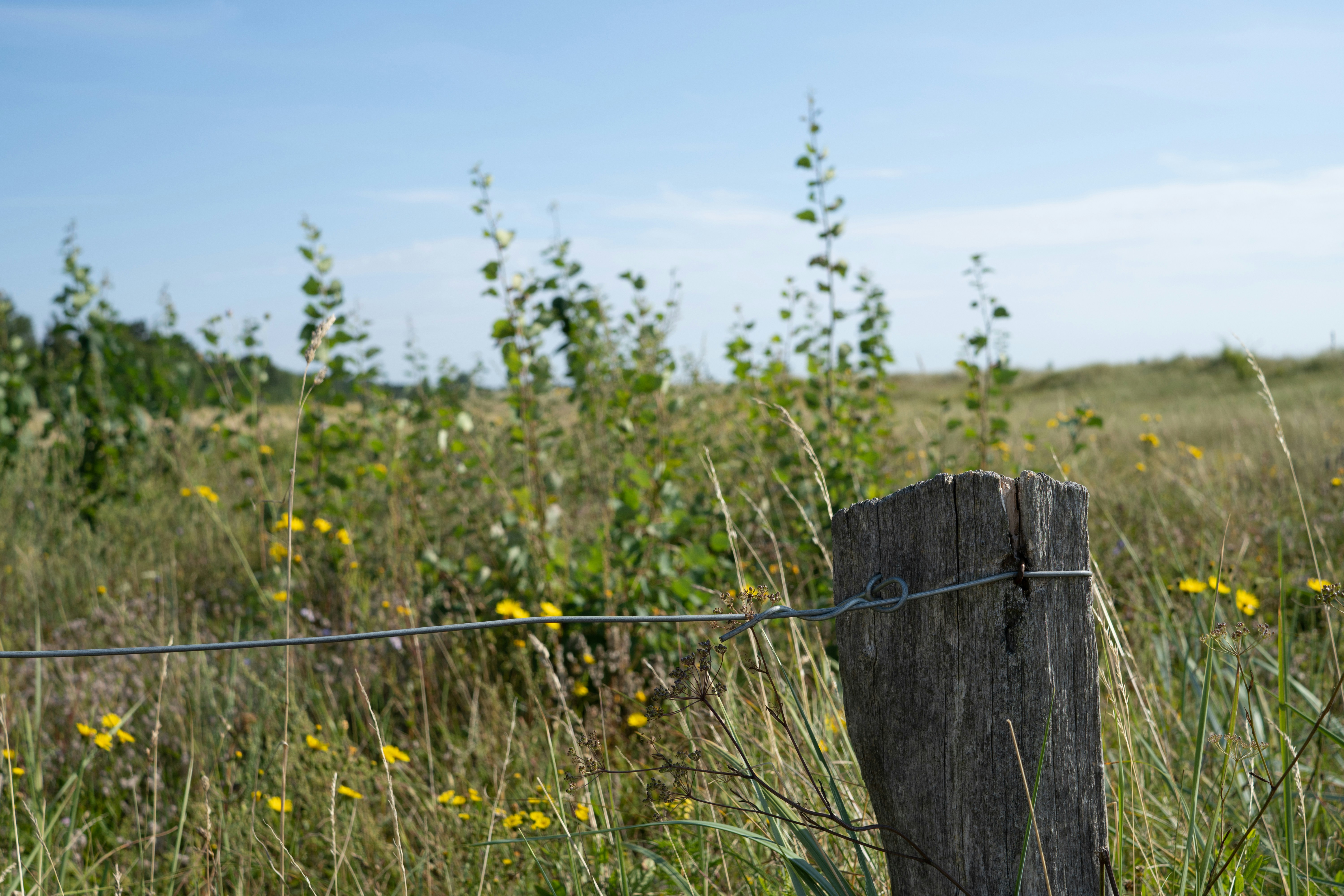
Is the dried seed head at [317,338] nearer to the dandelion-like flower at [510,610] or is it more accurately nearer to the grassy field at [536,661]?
the grassy field at [536,661]

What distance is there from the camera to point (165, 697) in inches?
111

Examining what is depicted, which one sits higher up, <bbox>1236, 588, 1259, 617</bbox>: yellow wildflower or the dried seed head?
the dried seed head

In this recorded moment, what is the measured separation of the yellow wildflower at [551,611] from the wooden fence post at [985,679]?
1955mm

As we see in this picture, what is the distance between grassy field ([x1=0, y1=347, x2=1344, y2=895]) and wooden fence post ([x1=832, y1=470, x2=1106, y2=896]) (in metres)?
0.16

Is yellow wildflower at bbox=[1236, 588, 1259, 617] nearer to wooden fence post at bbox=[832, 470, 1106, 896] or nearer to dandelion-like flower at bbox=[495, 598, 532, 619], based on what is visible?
wooden fence post at bbox=[832, 470, 1106, 896]

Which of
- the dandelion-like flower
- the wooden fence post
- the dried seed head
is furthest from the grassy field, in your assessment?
the dried seed head

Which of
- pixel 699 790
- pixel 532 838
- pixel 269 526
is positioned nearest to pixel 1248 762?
pixel 699 790

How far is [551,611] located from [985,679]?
213 centimetres

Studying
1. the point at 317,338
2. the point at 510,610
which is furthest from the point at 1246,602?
the point at 317,338

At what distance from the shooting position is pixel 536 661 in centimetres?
319

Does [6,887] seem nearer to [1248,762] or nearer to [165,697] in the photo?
[165,697]

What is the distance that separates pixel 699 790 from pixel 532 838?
0.67 metres

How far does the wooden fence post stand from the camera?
3.67ft

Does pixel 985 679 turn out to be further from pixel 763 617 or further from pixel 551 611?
pixel 551 611
